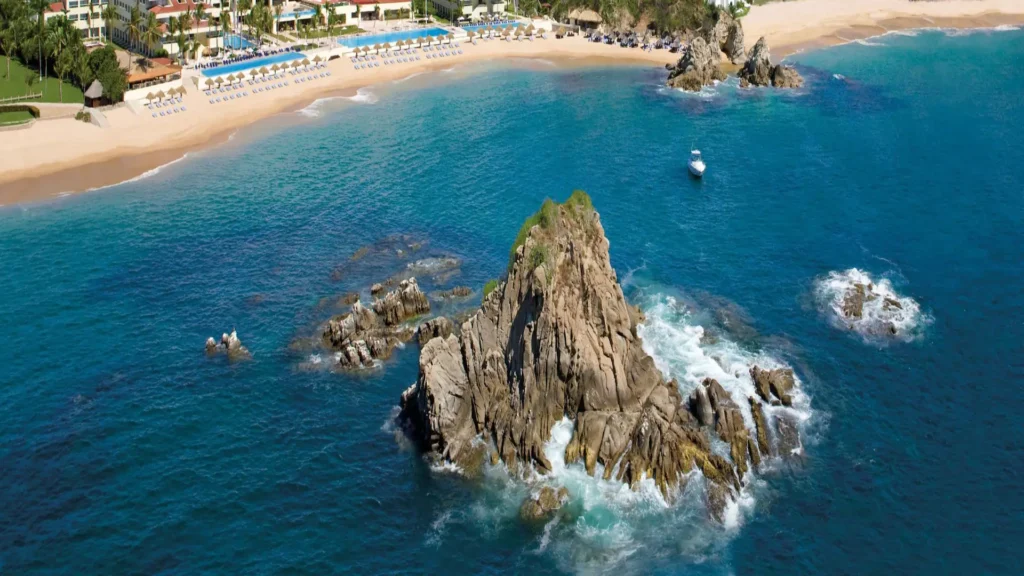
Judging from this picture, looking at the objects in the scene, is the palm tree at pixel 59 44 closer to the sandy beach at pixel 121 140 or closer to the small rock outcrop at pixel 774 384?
the sandy beach at pixel 121 140

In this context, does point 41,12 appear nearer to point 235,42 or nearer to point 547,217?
point 235,42

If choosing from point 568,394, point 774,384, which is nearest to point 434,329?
point 568,394

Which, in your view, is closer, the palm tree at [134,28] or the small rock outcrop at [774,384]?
the small rock outcrop at [774,384]

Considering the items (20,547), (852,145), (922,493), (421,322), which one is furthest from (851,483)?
(852,145)

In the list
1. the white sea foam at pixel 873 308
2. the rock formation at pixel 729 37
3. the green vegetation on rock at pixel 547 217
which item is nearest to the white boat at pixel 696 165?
the white sea foam at pixel 873 308

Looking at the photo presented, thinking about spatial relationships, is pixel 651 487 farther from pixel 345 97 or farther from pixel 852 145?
pixel 345 97

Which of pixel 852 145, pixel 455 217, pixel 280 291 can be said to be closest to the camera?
pixel 280 291

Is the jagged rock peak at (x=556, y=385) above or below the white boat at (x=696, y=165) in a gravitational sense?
below

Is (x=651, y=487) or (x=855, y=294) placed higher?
(x=855, y=294)
